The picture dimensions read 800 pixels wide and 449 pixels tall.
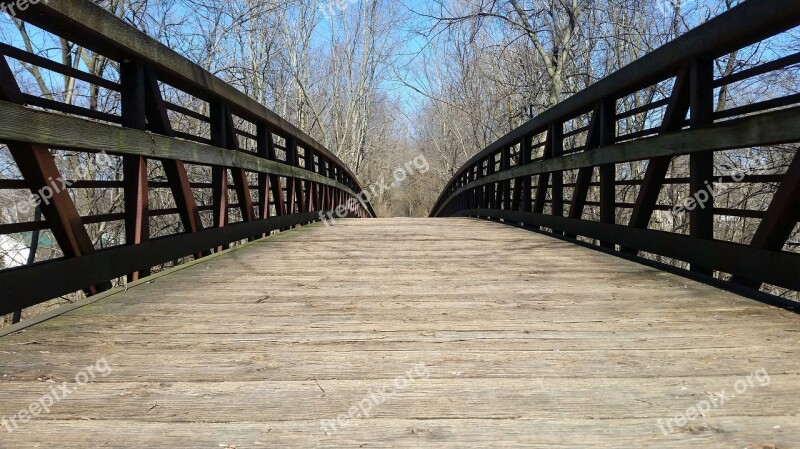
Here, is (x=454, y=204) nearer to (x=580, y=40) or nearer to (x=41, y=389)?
(x=580, y=40)

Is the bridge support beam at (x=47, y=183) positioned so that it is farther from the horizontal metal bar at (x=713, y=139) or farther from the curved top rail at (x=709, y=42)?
the curved top rail at (x=709, y=42)

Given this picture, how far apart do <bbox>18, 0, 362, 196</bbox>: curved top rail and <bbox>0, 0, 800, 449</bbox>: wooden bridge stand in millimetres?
14

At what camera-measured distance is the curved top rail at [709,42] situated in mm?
2566

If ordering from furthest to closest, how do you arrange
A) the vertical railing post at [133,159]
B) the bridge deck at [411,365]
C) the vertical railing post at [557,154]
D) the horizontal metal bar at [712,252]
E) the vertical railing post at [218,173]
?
1. the vertical railing post at [557,154]
2. the vertical railing post at [218,173]
3. the vertical railing post at [133,159]
4. the horizontal metal bar at [712,252]
5. the bridge deck at [411,365]

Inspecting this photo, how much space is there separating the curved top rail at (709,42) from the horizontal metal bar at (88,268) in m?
3.55

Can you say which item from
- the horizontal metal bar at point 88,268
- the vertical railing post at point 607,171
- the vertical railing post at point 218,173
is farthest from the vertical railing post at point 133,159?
the vertical railing post at point 607,171

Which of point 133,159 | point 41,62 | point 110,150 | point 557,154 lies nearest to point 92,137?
point 110,150

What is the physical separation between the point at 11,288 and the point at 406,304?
1.79 m

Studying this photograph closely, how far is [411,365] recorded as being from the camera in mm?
1924

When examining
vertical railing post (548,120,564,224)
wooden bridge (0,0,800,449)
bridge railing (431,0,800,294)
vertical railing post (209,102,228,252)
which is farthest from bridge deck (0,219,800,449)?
vertical railing post (548,120,564,224)

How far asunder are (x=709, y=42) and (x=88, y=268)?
3675 mm

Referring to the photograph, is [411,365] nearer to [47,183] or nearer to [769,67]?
[47,183]

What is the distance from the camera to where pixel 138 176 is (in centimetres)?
311

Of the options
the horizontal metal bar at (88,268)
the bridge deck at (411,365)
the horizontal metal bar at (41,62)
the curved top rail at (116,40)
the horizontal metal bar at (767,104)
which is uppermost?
the curved top rail at (116,40)
